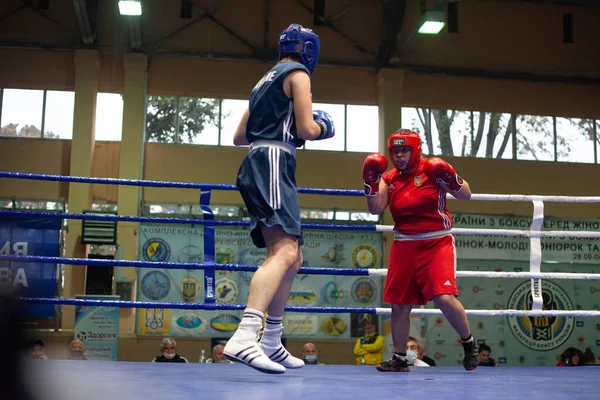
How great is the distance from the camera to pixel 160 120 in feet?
36.7

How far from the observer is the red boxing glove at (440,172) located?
2.98m

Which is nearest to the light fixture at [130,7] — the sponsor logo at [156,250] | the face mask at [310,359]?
the sponsor logo at [156,250]

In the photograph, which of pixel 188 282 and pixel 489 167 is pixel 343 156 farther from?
pixel 188 282

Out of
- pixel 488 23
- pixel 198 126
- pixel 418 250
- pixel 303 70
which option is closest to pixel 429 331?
pixel 198 126

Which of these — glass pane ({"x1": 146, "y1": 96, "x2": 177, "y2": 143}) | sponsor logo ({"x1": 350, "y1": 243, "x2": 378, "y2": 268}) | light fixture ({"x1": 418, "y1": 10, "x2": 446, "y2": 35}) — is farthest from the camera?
glass pane ({"x1": 146, "y1": 96, "x2": 177, "y2": 143})

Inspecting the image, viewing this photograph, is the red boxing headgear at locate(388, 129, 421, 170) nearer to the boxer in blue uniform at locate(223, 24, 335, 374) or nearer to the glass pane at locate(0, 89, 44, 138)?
the boxer in blue uniform at locate(223, 24, 335, 374)

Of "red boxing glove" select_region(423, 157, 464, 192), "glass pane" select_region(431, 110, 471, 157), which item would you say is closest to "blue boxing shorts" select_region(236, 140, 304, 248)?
"red boxing glove" select_region(423, 157, 464, 192)

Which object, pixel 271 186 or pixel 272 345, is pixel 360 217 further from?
pixel 271 186

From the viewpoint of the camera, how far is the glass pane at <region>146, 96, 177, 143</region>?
36.6 ft

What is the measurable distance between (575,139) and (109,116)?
26.6ft

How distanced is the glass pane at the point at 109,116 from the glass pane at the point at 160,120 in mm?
460

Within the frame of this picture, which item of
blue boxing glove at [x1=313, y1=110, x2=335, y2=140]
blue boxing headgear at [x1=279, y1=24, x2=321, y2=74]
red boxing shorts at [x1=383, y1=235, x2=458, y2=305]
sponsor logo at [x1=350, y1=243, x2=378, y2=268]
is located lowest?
red boxing shorts at [x1=383, y1=235, x2=458, y2=305]

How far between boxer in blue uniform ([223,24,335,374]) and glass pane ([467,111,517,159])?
9770mm

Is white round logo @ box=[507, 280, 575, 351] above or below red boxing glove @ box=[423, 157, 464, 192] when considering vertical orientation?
below
